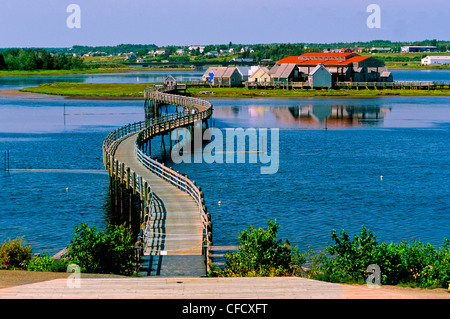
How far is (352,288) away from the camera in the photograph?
18.2 metres

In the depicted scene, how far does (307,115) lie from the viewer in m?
106

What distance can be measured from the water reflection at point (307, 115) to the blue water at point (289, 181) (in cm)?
58

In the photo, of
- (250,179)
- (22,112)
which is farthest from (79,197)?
(22,112)

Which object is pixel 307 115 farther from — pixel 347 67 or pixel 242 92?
pixel 347 67

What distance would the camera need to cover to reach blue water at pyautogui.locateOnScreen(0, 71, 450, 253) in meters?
36.4

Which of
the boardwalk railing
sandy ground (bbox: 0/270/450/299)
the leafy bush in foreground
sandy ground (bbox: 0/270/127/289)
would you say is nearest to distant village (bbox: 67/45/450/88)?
the boardwalk railing

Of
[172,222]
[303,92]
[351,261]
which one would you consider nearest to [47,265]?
[172,222]

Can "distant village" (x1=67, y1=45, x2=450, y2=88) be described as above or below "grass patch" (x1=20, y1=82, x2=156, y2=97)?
above

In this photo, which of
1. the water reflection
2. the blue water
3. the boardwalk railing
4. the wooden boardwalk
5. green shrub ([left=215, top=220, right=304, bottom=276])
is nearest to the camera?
green shrub ([left=215, top=220, right=304, bottom=276])

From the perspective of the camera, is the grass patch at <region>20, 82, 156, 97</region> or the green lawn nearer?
the green lawn

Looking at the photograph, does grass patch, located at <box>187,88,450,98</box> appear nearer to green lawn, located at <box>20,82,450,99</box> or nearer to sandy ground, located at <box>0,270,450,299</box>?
green lawn, located at <box>20,82,450,99</box>

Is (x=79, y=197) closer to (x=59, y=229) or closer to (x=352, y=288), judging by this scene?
(x=59, y=229)

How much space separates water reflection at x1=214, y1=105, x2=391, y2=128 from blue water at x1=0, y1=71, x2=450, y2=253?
1.90ft

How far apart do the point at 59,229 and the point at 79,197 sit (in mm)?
8061
